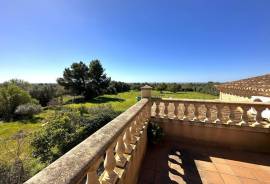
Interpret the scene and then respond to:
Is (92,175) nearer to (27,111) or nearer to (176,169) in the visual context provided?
(176,169)

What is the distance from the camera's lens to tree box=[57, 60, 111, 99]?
32719 millimetres

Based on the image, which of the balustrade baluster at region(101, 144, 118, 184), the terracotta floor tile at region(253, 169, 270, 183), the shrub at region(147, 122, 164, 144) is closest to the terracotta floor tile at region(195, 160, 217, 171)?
the terracotta floor tile at region(253, 169, 270, 183)

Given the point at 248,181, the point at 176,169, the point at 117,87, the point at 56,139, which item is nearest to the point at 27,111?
the point at 56,139

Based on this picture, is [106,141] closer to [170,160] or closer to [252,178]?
[170,160]

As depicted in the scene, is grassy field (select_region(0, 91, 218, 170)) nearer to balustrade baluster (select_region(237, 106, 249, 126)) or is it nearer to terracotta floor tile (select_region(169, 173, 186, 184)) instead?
balustrade baluster (select_region(237, 106, 249, 126))

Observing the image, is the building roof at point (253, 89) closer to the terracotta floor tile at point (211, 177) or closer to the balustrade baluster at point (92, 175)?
the terracotta floor tile at point (211, 177)

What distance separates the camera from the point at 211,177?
105 inches

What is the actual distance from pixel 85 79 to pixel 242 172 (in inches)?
1376

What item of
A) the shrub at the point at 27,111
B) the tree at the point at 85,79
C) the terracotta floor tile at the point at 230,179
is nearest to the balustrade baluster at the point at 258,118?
the terracotta floor tile at the point at 230,179

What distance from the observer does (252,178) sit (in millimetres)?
2646

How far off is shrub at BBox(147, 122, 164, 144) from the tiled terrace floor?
213 millimetres

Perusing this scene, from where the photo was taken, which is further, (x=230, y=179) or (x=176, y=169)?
(x=176, y=169)

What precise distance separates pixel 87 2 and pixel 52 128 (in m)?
7.25

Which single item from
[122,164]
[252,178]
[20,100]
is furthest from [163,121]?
[20,100]
